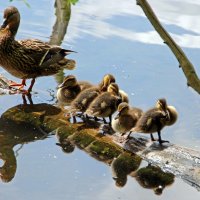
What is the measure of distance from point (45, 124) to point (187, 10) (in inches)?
122

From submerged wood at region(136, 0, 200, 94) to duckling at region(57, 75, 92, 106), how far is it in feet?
8.05

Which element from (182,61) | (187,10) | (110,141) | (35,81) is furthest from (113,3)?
(182,61)

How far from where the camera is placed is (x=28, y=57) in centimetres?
555

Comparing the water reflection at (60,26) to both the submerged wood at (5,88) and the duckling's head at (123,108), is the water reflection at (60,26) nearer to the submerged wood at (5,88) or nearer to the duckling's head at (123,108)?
the submerged wood at (5,88)

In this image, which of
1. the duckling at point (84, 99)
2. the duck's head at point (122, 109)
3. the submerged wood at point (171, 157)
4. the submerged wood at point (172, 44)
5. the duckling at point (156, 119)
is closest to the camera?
the submerged wood at point (172, 44)

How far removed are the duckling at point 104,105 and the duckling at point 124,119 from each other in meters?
0.15

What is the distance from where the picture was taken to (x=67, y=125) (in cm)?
477

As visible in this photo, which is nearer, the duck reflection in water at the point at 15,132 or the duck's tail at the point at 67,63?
the duck reflection in water at the point at 15,132

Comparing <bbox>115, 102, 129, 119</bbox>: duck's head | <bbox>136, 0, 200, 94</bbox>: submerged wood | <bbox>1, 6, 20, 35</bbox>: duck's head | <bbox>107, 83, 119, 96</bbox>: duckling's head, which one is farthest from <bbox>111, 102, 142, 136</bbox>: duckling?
<bbox>136, 0, 200, 94</bbox>: submerged wood

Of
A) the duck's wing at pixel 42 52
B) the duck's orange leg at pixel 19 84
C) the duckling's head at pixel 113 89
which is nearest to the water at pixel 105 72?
the duck's orange leg at pixel 19 84

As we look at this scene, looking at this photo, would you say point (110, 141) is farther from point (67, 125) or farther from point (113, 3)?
point (113, 3)

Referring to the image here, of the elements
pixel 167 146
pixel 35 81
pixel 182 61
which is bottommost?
pixel 35 81

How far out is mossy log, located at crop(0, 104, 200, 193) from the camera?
419 cm

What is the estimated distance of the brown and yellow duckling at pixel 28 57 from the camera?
217 inches
